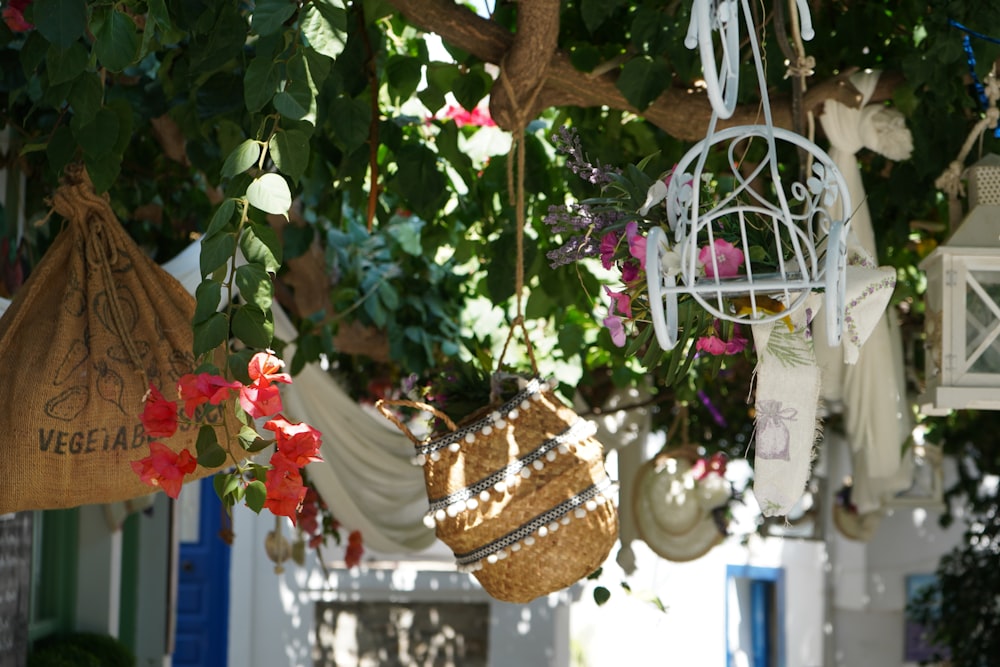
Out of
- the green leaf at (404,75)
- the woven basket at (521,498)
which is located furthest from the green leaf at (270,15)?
the green leaf at (404,75)

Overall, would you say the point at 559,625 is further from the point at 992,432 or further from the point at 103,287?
the point at 103,287

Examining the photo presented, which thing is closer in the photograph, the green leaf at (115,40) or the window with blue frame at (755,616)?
the green leaf at (115,40)

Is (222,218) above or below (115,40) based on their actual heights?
below

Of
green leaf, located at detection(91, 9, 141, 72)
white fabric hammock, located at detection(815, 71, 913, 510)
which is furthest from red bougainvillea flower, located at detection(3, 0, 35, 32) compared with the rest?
white fabric hammock, located at detection(815, 71, 913, 510)

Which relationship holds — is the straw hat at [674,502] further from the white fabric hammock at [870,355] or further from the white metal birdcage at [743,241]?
the white metal birdcage at [743,241]

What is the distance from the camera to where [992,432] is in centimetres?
588

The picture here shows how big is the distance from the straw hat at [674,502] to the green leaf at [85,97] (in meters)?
2.63

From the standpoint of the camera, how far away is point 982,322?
80.7 inches

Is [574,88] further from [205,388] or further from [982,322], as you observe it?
[205,388]

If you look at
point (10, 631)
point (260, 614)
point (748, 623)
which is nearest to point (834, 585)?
point (748, 623)

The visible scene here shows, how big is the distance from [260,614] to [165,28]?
224 inches

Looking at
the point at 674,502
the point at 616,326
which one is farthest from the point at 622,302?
the point at 674,502

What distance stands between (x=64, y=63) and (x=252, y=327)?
52cm

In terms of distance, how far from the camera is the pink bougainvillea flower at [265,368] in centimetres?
123
